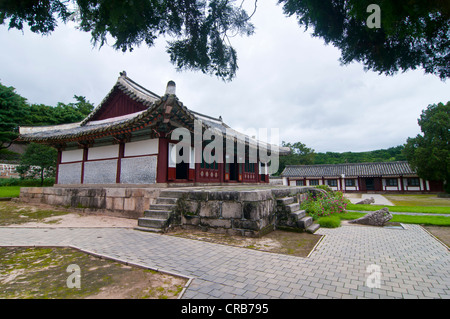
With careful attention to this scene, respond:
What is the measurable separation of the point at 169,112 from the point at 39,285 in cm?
525

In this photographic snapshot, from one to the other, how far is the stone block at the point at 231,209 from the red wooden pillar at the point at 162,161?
3.61m

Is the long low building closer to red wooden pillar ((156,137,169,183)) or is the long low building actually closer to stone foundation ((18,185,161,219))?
red wooden pillar ((156,137,169,183))

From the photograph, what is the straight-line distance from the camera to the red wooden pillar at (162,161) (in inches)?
336

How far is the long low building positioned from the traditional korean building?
26383 millimetres

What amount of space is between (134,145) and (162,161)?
5.76 ft

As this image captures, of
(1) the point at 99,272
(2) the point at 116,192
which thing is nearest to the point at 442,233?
(1) the point at 99,272

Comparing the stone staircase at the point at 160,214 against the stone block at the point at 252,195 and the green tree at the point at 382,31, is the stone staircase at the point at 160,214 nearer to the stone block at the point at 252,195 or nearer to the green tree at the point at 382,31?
the stone block at the point at 252,195

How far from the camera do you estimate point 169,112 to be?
709 cm

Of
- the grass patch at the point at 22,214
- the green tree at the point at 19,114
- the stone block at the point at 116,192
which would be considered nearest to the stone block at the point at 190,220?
the stone block at the point at 116,192

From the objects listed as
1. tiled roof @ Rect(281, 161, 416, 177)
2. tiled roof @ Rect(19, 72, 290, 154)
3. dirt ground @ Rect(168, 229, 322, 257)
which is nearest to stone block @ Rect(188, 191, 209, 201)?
dirt ground @ Rect(168, 229, 322, 257)

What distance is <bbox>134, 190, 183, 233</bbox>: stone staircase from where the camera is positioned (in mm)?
5961

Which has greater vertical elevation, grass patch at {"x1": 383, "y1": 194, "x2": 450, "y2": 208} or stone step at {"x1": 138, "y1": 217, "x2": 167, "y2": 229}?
stone step at {"x1": 138, "y1": 217, "x2": 167, "y2": 229}
